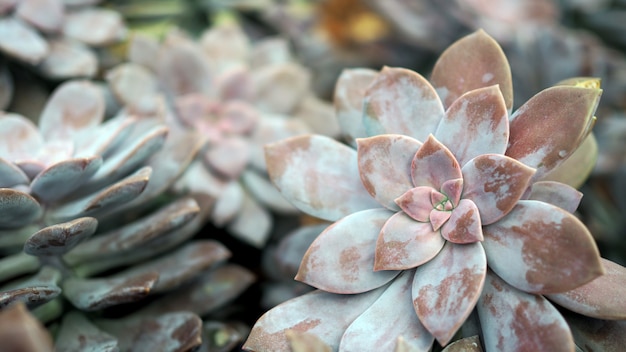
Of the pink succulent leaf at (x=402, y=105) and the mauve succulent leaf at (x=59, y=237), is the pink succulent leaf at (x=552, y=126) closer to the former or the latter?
Result: the pink succulent leaf at (x=402, y=105)

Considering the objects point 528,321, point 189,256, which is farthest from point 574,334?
point 189,256

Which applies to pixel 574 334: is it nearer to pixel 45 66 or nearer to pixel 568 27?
pixel 45 66

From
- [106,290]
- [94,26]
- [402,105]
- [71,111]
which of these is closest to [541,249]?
[402,105]

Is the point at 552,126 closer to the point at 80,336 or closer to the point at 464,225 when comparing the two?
the point at 464,225

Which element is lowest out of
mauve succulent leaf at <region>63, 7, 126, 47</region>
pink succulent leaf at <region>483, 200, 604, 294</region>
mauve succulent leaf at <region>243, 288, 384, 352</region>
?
mauve succulent leaf at <region>243, 288, 384, 352</region>

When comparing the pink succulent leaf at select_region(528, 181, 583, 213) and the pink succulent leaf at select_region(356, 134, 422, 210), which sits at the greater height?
the pink succulent leaf at select_region(356, 134, 422, 210)

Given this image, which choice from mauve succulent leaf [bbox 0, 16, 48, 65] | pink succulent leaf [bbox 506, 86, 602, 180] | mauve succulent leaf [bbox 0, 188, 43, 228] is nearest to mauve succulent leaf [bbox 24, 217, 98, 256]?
mauve succulent leaf [bbox 0, 188, 43, 228]

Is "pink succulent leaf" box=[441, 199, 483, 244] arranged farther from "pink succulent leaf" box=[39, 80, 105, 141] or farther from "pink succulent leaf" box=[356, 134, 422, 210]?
"pink succulent leaf" box=[39, 80, 105, 141]
